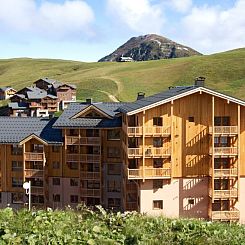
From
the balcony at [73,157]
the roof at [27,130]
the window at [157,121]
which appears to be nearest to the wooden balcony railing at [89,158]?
the balcony at [73,157]

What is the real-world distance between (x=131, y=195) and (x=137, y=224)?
88.0 ft

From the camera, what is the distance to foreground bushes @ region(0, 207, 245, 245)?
12.2 meters

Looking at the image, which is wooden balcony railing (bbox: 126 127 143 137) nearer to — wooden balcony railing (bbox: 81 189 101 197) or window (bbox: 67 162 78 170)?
wooden balcony railing (bbox: 81 189 101 197)

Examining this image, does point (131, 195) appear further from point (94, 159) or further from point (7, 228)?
point (7, 228)

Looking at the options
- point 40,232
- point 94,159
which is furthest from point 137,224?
point 94,159

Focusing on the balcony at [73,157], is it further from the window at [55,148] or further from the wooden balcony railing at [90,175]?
the window at [55,148]

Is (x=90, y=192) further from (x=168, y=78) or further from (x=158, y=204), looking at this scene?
Result: (x=168, y=78)

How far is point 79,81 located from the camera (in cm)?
14500

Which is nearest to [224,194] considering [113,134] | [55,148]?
[113,134]

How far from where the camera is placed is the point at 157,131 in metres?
37.6

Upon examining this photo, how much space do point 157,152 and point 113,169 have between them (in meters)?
6.87

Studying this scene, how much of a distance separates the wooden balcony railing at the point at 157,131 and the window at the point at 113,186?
25.4ft

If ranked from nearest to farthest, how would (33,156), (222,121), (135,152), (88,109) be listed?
(135,152) → (222,121) → (88,109) → (33,156)

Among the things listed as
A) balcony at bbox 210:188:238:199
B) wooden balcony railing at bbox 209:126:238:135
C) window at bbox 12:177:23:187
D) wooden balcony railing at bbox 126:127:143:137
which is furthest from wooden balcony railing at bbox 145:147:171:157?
window at bbox 12:177:23:187
